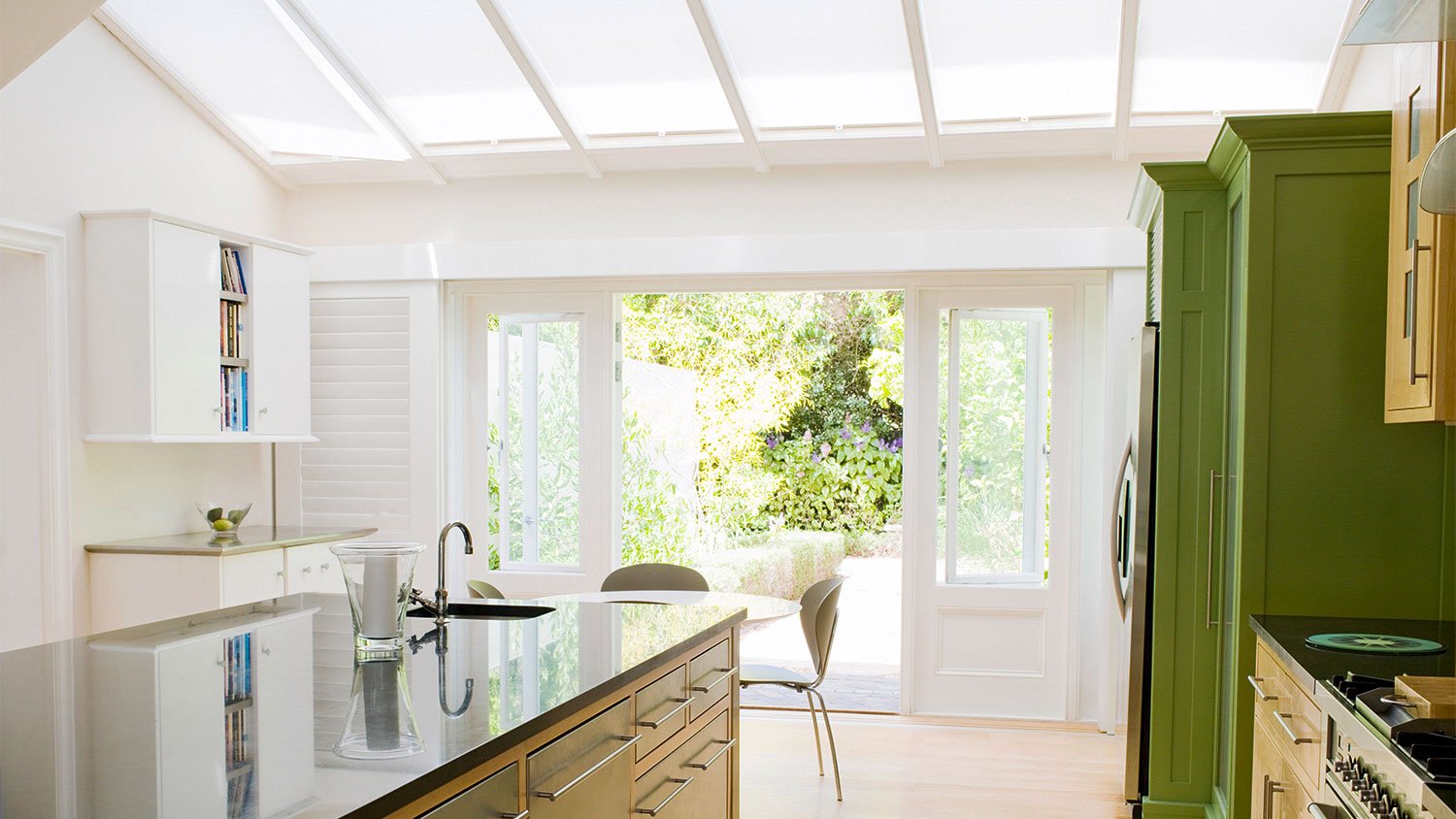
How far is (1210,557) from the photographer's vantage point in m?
3.28

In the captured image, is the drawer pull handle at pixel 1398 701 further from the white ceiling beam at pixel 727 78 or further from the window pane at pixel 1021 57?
the white ceiling beam at pixel 727 78

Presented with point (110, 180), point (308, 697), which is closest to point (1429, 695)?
point (308, 697)

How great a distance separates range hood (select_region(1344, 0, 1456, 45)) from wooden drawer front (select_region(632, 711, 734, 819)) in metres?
1.99

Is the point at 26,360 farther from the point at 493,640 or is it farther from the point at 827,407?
the point at 827,407

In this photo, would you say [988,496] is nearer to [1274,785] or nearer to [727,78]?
[727,78]

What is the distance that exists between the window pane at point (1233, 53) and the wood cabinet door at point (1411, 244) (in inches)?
57.6

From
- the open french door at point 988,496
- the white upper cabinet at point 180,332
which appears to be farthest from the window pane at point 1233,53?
the white upper cabinet at point 180,332

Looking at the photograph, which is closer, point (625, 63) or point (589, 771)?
point (589, 771)

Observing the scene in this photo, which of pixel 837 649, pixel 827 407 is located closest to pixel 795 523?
pixel 827 407

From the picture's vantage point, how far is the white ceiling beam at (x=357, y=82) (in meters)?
4.46

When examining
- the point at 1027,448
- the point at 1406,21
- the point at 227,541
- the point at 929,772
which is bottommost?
the point at 929,772

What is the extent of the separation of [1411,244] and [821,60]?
250cm

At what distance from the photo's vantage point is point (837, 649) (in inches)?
305

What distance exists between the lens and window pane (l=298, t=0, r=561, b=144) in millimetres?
4492
